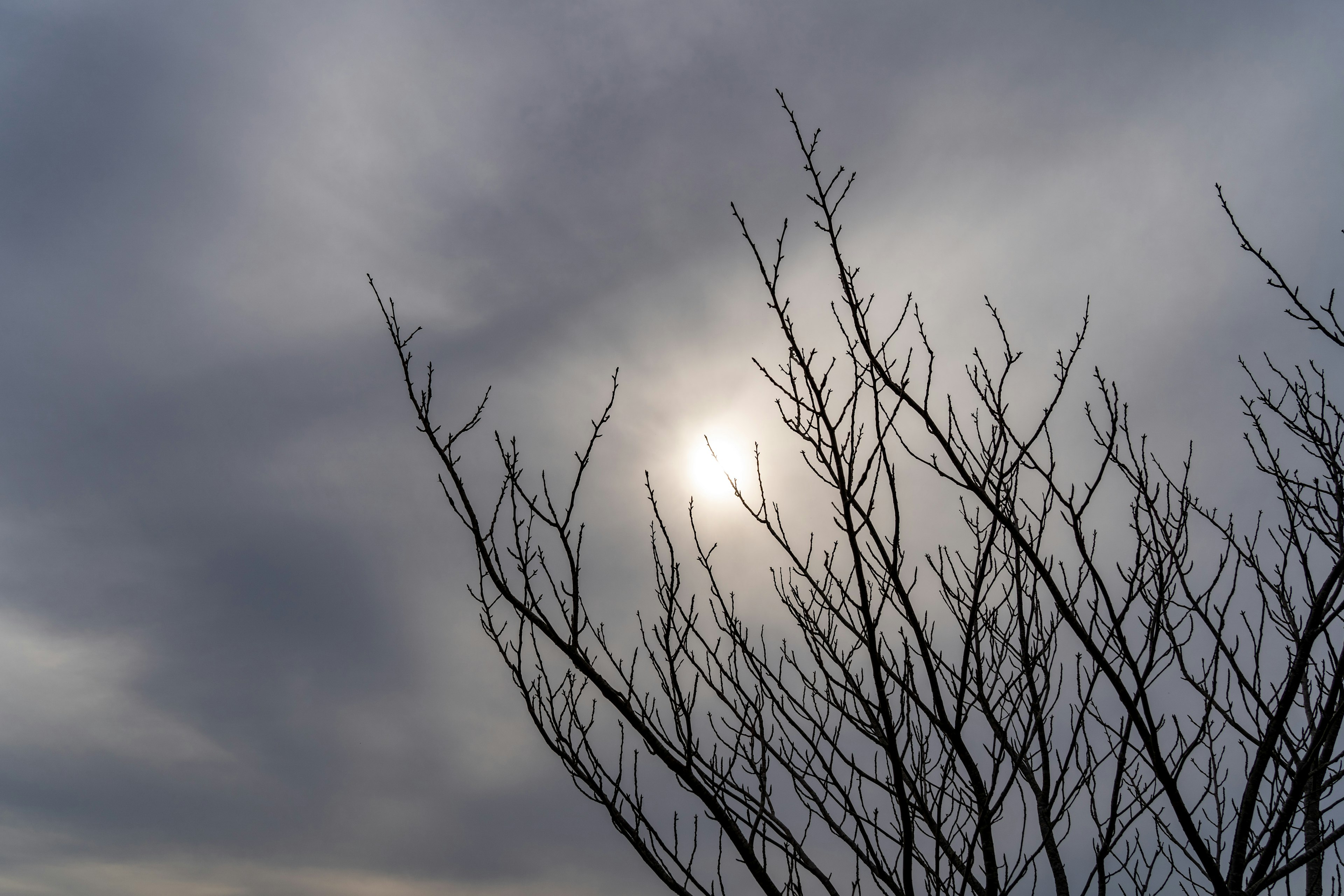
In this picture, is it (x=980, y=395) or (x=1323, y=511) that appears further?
(x=1323, y=511)

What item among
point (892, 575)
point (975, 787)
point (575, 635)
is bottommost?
point (975, 787)

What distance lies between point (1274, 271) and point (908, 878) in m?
2.96

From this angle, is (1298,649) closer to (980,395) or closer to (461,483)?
(980,395)

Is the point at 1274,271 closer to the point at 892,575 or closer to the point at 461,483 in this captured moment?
the point at 892,575

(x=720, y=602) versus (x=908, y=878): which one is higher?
(x=720, y=602)

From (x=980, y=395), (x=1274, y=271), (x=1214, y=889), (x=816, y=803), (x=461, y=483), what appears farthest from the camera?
(x=816, y=803)

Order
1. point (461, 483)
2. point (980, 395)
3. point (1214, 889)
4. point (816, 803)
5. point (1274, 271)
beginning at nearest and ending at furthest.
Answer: point (461, 483)
point (1214, 889)
point (1274, 271)
point (980, 395)
point (816, 803)

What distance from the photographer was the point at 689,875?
3.36 meters

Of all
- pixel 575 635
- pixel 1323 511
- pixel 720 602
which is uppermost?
A: pixel 1323 511

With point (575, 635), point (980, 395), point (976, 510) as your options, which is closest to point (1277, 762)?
point (976, 510)

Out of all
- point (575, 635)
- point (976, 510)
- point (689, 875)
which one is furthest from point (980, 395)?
point (689, 875)

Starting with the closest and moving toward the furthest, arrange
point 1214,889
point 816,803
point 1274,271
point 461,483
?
1. point 461,483
2. point 1214,889
3. point 1274,271
4. point 816,803

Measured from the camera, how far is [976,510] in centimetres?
449

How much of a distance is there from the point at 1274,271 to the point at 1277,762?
285cm
